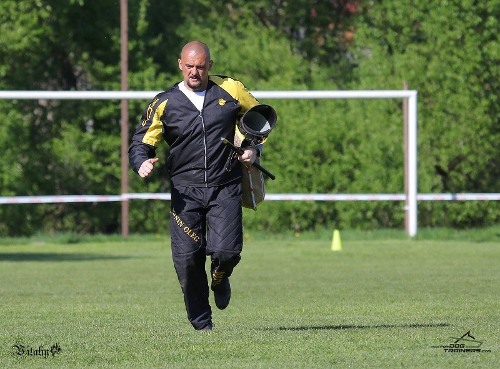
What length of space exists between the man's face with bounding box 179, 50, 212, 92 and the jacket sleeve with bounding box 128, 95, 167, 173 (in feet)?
0.75

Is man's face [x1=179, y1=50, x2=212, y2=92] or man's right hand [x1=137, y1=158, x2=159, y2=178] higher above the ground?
man's face [x1=179, y1=50, x2=212, y2=92]

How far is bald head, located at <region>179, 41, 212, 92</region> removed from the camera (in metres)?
7.63

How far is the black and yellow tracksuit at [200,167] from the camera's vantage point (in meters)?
7.73

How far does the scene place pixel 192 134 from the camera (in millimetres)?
7730

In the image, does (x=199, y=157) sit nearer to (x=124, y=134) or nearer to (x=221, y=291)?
(x=221, y=291)

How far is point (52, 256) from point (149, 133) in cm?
1194

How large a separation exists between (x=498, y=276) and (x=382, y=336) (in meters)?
6.68

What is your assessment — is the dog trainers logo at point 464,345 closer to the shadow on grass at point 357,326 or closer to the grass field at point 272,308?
the grass field at point 272,308

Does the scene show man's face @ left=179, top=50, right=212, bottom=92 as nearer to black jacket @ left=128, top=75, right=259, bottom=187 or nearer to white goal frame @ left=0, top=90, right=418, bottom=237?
black jacket @ left=128, top=75, right=259, bottom=187

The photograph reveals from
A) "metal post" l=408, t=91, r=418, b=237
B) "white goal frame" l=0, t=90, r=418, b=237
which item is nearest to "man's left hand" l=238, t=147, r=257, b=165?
→ "white goal frame" l=0, t=90, r=418, b=237

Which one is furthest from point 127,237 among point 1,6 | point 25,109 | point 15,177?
point 1,6

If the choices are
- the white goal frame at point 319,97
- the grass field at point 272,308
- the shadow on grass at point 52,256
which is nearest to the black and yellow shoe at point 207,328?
the grass field at point 272,308

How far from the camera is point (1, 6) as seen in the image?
86.6 feet

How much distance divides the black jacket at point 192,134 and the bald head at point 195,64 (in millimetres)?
106
